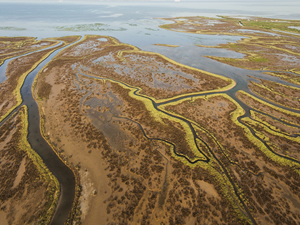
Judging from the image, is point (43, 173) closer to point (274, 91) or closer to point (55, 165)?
point (55, 165)

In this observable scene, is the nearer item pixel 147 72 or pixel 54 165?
pixel 54 165

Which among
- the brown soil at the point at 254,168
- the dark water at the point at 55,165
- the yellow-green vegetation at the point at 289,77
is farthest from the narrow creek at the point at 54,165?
the yellow-green vegetation at the point at 289,77

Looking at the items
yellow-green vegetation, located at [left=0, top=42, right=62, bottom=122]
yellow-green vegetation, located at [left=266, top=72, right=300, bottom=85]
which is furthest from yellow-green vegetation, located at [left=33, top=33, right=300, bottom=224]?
yellow-green vegetation, located at [left=266, top=72, right=300, bottom=85]

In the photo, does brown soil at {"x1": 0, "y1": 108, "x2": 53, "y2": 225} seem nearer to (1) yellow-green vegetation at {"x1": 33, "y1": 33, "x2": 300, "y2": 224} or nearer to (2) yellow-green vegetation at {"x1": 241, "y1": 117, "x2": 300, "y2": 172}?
(1) yellow-green vegetation at {"x1": 33, "y1": 33, "x2": 300, "y2": 224}

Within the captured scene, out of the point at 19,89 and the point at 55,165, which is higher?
the point at 19,89

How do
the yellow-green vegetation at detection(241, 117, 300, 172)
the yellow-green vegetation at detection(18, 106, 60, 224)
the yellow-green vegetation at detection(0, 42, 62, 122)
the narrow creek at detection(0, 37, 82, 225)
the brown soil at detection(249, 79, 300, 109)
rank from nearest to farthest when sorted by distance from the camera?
the yellow-green vegetation at detection(18, 106, 60, 224) → the narrow creek at detection(0, 37, 82, 225) → the yellow-green vegetation at detection(241, 117, 300, 172) → the yellow-green vegetation at detection(0, 42, 62, 122) → the brown soil at detection(249, 79, 300, 109)

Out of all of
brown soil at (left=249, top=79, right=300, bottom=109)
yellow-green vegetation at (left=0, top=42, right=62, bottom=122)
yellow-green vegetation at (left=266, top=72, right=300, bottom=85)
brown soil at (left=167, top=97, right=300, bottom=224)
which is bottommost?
brown soil at (left=167, top=97, right=300, bottom=224)

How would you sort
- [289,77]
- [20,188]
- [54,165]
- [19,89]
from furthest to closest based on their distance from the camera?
[289,77] → [19,89] → [54,165] → [20,188]

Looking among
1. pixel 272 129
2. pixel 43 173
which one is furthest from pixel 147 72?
pixel 43 173

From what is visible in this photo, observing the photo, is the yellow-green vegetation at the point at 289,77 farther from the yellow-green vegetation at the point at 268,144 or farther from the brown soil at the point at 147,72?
the yellow-green vegetation at the point at 268,144

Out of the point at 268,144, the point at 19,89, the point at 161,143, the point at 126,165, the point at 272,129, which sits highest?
the point at 19,89

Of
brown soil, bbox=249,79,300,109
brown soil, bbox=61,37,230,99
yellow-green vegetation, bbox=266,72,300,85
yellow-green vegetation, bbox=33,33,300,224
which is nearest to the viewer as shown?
yellow-green vegetation, bbox=33,33,300,224
